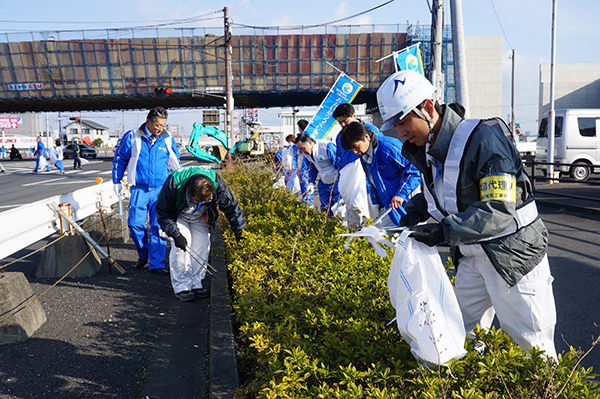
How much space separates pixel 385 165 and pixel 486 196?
2.40 metres

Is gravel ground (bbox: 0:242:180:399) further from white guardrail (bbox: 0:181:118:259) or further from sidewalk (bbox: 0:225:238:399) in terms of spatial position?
white guardrail (bbox: 0:181:118:259)

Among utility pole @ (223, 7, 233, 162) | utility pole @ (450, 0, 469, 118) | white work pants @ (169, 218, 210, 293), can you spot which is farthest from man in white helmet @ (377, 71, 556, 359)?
utility pole @ (223, 7, 233, 162)

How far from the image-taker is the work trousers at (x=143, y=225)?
5637 millimetres

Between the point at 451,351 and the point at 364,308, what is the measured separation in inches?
30.5

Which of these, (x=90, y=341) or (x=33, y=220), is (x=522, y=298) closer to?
(x=90, y=341)

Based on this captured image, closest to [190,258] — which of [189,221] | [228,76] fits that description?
[189,221]

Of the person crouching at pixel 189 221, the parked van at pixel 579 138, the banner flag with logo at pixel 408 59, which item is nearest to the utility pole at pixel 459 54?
the banner flag with logo at pixel 408 59

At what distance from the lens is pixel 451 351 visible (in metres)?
1.90

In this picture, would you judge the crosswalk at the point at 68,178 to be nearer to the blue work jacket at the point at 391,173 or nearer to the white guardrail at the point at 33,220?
the white guardrail at the point at 33,220

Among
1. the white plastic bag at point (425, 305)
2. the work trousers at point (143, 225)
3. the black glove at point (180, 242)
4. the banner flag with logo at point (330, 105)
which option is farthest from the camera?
the banner flag with logo at point (330, 105)

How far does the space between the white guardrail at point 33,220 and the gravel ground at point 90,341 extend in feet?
2.20

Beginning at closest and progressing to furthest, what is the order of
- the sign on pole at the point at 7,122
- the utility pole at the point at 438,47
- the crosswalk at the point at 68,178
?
Answer: 1. the utility pole at the point at 438,47
2. the crosswalk at the point at 68,178
3. the sign on pole at the point at 7,122

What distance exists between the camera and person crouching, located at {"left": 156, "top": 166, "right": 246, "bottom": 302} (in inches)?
179

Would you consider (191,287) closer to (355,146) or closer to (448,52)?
(355,146)
